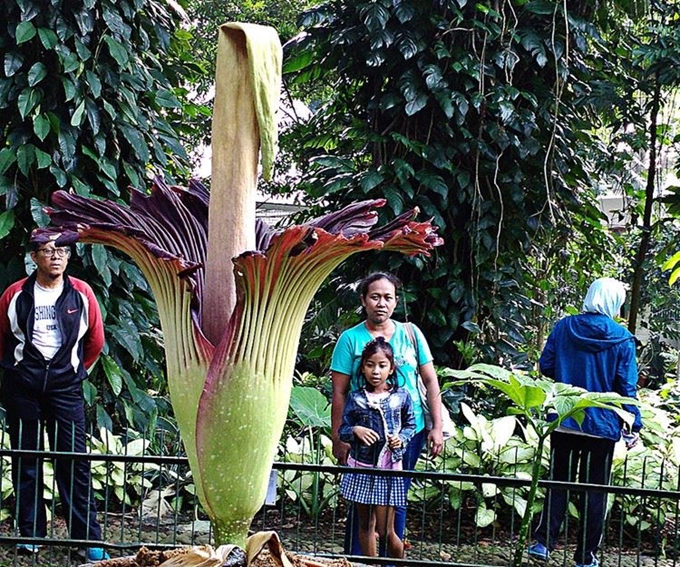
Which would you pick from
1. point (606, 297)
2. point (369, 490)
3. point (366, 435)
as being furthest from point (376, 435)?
point (606, 297)

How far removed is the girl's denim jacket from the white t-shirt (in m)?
1.21

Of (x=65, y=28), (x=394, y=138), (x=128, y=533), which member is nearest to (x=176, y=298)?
(x=128, y=533)

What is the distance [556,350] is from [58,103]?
264 centimetres

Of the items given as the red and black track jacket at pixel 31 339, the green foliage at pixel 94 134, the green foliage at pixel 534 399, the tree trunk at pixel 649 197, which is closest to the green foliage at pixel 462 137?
the tree trunk at pixel 649 197

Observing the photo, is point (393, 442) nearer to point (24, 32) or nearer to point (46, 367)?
point (46, 367)

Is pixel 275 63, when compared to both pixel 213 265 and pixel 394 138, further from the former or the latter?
pixel 394 138

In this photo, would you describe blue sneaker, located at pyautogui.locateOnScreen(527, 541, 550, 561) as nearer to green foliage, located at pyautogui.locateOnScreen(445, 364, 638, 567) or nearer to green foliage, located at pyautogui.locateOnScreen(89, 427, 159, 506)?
green foliage, located at pyautogui.locateOnScreen(89, 427, 159, 506)

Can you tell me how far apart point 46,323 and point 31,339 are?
8 centimetres

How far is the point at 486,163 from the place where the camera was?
5.03 m

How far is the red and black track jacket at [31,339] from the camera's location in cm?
342

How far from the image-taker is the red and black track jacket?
11.2 ft

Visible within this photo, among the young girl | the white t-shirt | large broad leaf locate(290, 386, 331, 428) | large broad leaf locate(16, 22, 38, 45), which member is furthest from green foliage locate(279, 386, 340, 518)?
large broad leaf locate(16, 22, 38, 45)

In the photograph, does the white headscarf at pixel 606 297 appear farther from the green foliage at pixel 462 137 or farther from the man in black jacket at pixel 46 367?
the man in black jacket at pixel 46 367

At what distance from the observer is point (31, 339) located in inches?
135
